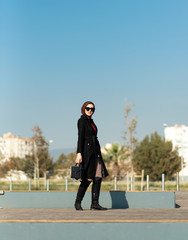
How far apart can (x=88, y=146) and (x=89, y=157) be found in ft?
0.59

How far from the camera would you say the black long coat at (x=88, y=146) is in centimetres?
716

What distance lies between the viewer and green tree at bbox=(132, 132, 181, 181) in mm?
54219

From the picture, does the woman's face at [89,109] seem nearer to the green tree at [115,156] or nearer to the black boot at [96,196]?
the black boot at [96,196]

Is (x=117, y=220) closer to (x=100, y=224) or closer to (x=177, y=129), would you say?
(x=100, y=224)

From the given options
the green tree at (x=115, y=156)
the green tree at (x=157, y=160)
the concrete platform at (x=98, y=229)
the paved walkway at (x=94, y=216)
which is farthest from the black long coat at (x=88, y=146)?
the green tree at (x=157, y=160)

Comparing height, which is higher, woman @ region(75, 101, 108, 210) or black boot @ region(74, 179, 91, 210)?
woman @ region(75, 101, 108, 210)

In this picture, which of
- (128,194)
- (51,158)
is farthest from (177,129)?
(128,194)

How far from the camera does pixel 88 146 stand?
7246 millimetres

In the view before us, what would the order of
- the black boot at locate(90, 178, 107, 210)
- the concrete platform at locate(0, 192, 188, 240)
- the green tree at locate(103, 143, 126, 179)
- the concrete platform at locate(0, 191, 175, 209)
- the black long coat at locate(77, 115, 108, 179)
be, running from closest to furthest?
the concrete platform at locate(0, 192, 188, 240)
the black boot at locate(90, 178, 107, 210)
the black long coat at locate(77, 115, 108, 179)
the concrete platform at locate(0, 191, 175, 209)
the green tree at locate(103, 143, 126, 179)

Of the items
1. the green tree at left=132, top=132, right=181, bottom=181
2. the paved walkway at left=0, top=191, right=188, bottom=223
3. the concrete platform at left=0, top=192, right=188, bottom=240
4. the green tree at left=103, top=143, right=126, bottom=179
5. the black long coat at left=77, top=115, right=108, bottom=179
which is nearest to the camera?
the concrete platform at left=0, top=192, right=188, bottom=240

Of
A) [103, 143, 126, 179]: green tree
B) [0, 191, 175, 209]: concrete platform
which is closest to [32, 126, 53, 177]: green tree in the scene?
[103, 143, 126, 179]: green tree

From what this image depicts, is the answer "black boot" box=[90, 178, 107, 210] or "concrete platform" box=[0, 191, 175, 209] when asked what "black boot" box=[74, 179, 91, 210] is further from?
"concrete platform" box=[0, 191, 175, 209]

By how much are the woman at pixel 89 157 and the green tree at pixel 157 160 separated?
153ft

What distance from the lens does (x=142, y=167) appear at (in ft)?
178
